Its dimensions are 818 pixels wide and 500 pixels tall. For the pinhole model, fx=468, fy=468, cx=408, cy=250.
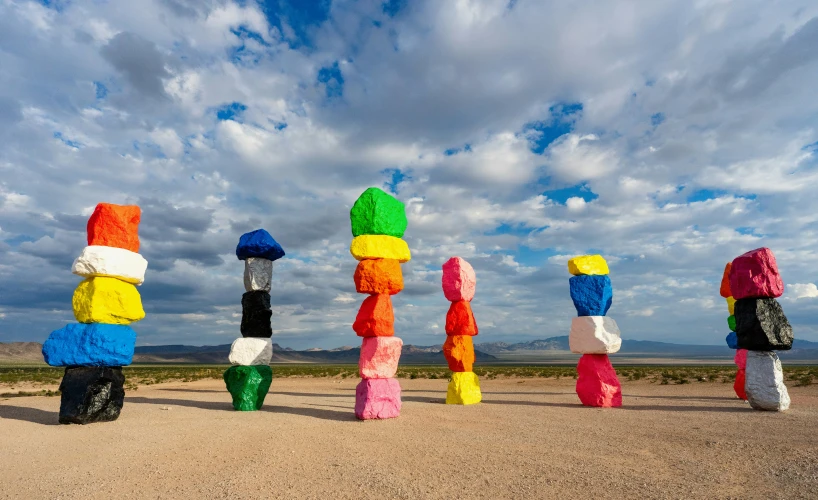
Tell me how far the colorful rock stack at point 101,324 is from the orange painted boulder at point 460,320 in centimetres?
971

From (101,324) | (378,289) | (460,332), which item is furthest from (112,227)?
(460,332)

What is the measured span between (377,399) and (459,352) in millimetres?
4599

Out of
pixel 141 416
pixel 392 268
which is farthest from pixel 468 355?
pixel 141 416

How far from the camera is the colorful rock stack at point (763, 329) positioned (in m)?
12.9

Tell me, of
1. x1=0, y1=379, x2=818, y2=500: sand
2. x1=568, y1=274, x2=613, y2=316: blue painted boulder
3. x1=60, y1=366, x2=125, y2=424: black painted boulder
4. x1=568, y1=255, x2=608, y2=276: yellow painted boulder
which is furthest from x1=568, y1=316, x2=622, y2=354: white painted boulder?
x1=60, y1=366, x2=125, y2=424: black painted boulder

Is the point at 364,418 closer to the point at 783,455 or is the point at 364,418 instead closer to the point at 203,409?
the point at 203,409

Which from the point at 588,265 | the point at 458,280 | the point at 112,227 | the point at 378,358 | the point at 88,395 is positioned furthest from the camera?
the point at 458,280

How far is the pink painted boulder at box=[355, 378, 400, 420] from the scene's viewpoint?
12391 mm

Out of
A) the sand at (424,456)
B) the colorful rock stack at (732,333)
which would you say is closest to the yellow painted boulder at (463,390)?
the sand at (424,456)

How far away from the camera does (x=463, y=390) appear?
633 inches

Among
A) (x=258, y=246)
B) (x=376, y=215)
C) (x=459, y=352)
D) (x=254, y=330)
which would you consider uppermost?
(x=376, y=215)

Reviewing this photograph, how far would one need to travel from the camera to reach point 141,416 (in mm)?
13570

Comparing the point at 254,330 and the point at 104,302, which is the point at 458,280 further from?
the point at 104,302

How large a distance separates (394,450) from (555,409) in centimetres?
758
